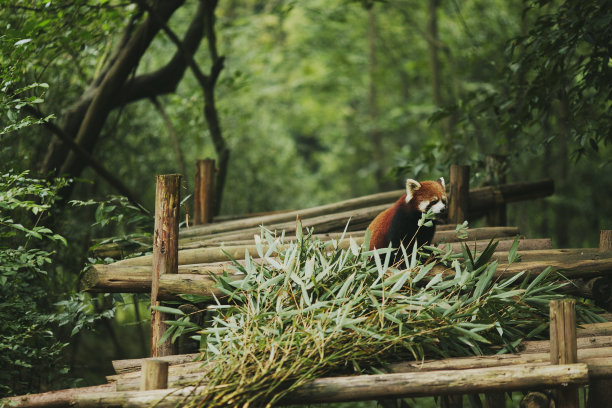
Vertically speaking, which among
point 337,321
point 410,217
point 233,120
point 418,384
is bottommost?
point 418,384

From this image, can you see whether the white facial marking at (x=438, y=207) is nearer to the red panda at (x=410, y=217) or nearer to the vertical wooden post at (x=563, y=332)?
the red panda at (x=410, y=217)

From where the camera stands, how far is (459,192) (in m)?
4.53

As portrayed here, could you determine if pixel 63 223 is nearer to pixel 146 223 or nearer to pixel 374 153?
pixel 146 223

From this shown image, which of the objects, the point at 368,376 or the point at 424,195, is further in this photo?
the point at 424,195

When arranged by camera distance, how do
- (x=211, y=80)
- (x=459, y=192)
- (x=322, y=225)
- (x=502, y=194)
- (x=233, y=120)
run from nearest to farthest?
(x=322, y=225) → (x=459, y=192) → (x=502, y=194) → (x=211, y=80) → (x=233, y=120)

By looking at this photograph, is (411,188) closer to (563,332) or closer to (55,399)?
(563,332)

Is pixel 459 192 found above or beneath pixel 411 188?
above

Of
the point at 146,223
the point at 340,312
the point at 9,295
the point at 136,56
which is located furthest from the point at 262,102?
the point at 340,312

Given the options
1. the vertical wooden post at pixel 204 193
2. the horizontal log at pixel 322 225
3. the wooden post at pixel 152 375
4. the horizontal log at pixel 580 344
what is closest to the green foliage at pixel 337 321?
the horizontal log at pixel 580 344

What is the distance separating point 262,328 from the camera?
2344mm

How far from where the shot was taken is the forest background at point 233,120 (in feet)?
13.0

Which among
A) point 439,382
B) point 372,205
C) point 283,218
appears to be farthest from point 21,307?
point 372,205

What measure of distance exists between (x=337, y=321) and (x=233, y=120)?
819 centimetres

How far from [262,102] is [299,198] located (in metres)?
3.18
